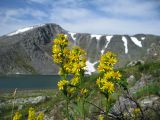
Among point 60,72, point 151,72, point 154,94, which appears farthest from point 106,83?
point 151,72

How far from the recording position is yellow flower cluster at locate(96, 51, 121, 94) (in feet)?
16.3

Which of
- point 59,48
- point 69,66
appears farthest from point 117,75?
point 59,48

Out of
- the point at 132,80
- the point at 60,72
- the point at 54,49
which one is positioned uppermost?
the point at 54,49

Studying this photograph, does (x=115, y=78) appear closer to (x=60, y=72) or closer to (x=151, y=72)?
(x=60, y=72)

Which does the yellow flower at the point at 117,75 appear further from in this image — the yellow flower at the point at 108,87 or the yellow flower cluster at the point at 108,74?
the yellow flower at the point at 108,87

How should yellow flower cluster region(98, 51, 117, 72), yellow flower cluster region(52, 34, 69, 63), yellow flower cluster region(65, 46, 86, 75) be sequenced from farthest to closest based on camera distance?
Result: yellow flower cluster region(52, 34, 69, 63)
yellow flower cluster region(65, 46, 86, 75)
yellow flower cluster region(98, 51, 117, 72)

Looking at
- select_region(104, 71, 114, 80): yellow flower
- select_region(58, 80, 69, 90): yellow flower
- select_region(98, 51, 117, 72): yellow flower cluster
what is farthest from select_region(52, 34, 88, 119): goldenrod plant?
→ select_region(104, 71, 114, 80): yellow flower

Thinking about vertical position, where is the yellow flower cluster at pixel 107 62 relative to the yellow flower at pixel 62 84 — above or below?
above

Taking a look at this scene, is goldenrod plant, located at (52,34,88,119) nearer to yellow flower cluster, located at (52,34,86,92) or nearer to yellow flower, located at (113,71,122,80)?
yellow flower cluster, located at (52,34,86,92)

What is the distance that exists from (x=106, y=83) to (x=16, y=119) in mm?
2246

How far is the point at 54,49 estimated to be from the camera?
5.97 meters

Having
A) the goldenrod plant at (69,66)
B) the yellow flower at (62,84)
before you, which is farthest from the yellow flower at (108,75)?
the yellow flower at (62,84)

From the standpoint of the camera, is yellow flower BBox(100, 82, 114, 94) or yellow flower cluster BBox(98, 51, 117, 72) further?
yellow flower cluster BBox(98, 51, 117, 72)

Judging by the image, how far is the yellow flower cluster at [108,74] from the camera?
495cm
